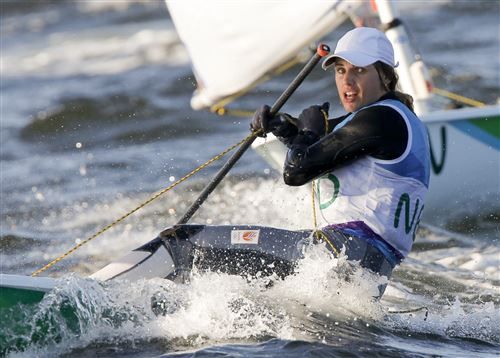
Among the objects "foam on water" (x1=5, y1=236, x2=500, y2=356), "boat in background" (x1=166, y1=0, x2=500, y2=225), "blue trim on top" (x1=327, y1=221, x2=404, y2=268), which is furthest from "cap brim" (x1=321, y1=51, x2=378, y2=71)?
"boat in background" (x1=166, y1=0, x2=500, y2=225)

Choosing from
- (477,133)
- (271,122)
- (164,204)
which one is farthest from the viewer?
(164,204)

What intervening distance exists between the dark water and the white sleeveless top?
20 centimetres

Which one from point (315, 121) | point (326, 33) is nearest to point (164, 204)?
point (326, 33)

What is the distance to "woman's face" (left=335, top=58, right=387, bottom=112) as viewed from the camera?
4.04 m

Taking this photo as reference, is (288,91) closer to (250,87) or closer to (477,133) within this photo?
(477,133)

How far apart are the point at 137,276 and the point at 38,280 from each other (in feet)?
1.18

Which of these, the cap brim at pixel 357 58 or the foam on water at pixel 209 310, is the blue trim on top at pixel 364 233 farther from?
the cap brim at pixel 357 58

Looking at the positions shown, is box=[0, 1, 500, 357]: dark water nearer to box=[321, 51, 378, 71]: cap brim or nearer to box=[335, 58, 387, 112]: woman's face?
box=[335, 58, 387, 112]: woman's face

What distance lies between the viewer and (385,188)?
156 inches

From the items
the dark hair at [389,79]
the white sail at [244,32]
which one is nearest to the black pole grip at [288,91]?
the dark hair at [389,79]

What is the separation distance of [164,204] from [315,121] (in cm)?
330

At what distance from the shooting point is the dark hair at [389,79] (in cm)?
406

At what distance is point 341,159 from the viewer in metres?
3.92

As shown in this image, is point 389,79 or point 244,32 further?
point 244,32
